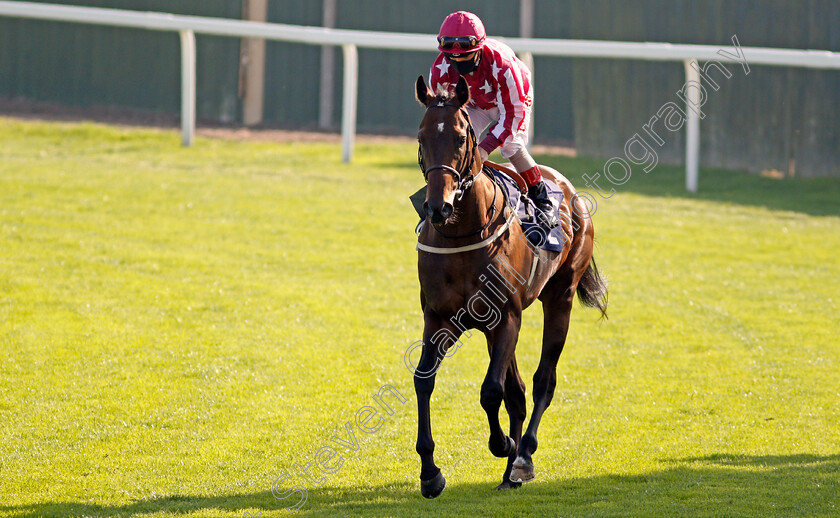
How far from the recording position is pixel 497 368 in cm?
496

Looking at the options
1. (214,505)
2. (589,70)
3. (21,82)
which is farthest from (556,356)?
(21,82)

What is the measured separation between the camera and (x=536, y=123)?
1719 cm

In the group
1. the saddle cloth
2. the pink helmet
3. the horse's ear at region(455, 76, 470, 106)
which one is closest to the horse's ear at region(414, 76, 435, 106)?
the horse's ear at region(455, 76, 470, 106)

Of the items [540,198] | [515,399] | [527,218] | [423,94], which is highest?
[423,94]

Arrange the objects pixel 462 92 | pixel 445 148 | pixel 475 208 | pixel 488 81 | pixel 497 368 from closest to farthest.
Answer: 1. pixel 445 148
2. pixel 462 92
3. pixel 475 208
4. pixel 497 368
5. pixel 488 81

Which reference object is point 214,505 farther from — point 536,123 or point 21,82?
point 21,82

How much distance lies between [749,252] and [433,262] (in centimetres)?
732

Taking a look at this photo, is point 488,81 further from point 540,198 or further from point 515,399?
point 515,399

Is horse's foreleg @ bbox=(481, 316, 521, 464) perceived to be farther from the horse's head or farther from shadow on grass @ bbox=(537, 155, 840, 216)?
shadow on grass @ bbox=(537, 155, 840, 216)

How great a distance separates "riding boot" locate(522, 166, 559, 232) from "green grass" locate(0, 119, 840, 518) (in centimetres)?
147

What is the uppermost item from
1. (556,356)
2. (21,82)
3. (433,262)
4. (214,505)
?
(21,82)

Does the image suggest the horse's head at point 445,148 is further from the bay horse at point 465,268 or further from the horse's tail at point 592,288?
the horse's tail at point 592,288

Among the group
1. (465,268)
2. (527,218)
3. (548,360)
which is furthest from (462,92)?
(548,360)

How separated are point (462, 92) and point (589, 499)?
87.8 inches
